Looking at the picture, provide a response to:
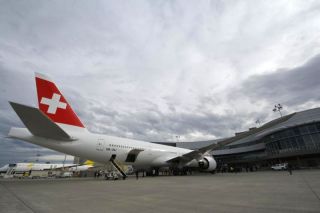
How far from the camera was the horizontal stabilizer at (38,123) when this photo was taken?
9905 mm

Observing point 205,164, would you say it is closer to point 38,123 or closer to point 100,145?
point 100,145

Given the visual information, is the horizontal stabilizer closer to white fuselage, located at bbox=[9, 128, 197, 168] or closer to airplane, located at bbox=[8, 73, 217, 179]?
airplane, located at bbox=[8, 73, 217, 179]

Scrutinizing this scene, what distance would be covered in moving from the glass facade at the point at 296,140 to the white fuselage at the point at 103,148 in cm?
3230

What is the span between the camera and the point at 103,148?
1736 cm

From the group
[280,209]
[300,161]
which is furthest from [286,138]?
[280,209]

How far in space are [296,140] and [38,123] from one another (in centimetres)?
Answer: 5090

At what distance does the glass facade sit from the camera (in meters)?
41.4

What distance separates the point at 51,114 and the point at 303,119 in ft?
183

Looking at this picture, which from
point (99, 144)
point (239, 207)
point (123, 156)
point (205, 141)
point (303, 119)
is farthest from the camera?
point (205, 141)

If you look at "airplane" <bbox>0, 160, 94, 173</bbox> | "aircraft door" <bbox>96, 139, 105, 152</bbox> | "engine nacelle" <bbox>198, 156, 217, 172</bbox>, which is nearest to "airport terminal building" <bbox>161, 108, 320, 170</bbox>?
"engine nacelle" <bbox>198, 156, 217, 172</bbox>

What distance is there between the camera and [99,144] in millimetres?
16984

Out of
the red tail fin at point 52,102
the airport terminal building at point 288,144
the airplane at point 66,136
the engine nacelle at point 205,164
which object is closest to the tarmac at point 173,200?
the airplane at point 66,136

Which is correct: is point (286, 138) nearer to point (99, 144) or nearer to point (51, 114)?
point (99, 144)

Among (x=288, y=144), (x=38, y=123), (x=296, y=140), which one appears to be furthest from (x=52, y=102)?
(x=288, y=144)
